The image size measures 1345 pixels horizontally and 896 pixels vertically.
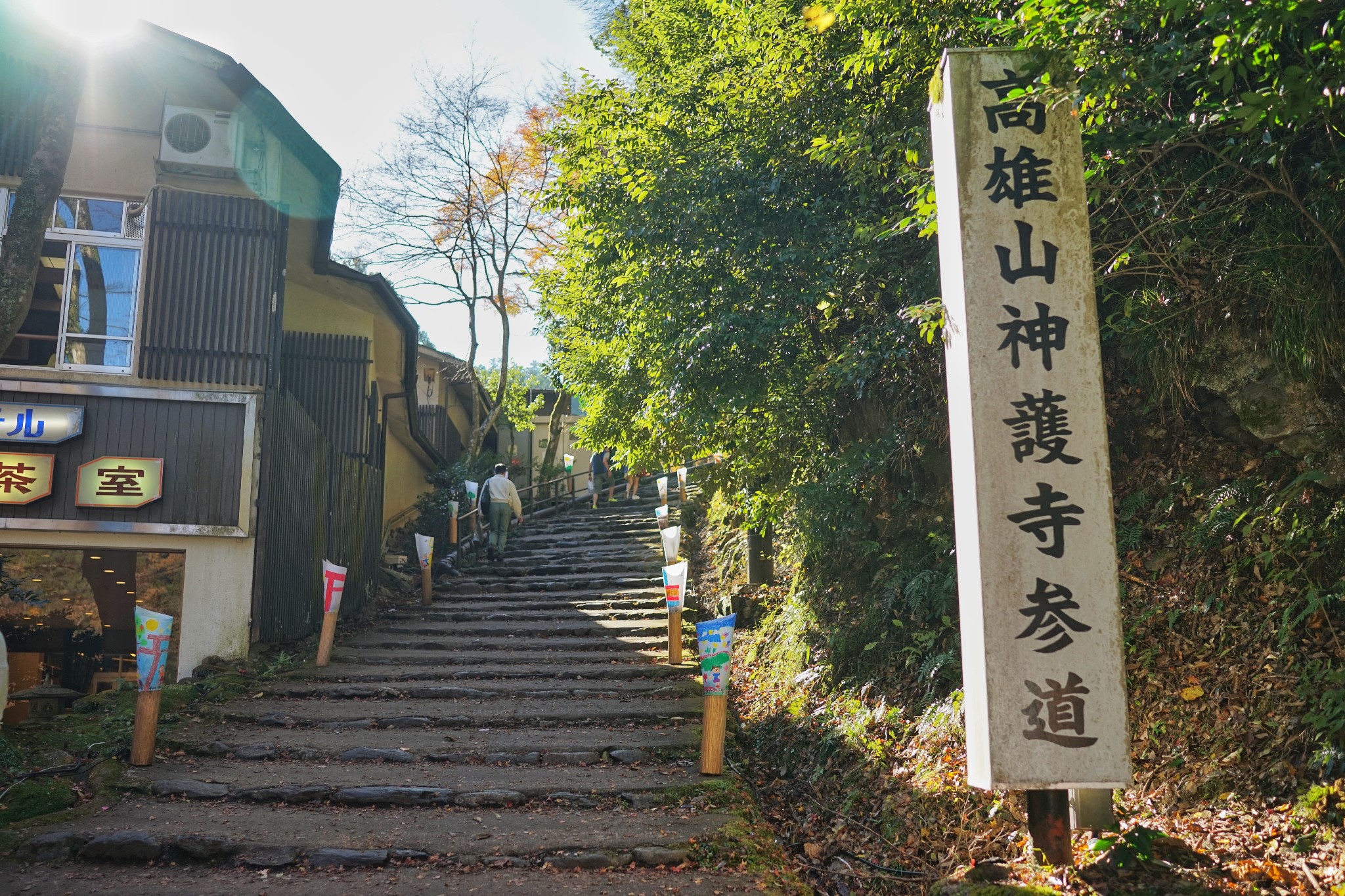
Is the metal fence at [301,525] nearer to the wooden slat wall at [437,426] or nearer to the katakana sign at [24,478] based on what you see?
the katakana sign at [24,478]

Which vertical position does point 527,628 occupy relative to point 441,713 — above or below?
above

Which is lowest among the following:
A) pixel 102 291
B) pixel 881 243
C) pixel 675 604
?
pixel 675 604

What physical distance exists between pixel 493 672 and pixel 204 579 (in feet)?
11.9

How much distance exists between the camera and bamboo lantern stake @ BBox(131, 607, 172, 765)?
7.59 metres

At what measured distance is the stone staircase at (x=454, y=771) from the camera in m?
5.95

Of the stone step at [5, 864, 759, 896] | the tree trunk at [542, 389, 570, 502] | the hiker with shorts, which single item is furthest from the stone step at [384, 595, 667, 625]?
the tree trunk at [542, 389, 570, 502]

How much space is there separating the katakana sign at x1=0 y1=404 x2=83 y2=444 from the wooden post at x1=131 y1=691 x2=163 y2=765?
14.9 ft

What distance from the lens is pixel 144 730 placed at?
761 centimetres

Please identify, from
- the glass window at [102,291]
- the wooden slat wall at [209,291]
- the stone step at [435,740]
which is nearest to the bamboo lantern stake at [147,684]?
the stone step at [435,740]

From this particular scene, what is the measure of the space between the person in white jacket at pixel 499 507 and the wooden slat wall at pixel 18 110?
28.5ft

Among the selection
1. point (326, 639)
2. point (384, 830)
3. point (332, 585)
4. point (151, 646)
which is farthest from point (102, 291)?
point (384, 830)

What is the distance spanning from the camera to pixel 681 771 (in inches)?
305

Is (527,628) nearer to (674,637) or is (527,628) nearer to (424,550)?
(424,550)

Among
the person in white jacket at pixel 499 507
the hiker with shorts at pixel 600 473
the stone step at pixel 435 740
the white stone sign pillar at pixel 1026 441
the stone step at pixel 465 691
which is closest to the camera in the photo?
the white stone sign pillar at pixel 1026 441
